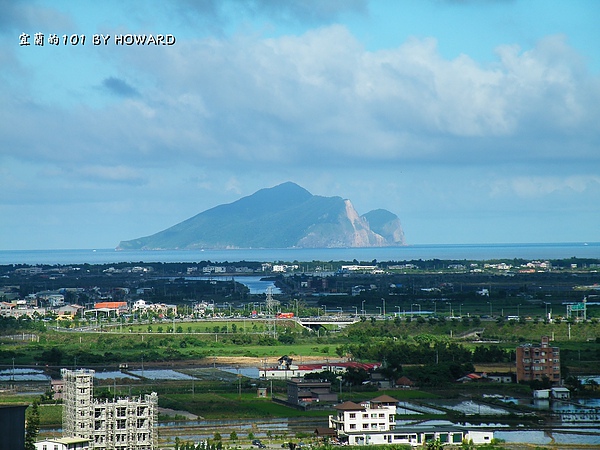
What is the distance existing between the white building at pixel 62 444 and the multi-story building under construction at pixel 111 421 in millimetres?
734

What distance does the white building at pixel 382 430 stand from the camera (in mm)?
24969

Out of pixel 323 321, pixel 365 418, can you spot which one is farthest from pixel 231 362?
pixel 365 418

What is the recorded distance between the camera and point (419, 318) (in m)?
57.5

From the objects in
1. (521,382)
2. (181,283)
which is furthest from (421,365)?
(181,283)

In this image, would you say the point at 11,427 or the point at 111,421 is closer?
the point at 11,427

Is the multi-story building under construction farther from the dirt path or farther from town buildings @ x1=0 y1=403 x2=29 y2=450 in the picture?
the dirt path

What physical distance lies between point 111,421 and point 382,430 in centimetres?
686

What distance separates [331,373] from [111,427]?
50.5 feet

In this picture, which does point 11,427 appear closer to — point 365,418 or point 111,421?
point 111,421

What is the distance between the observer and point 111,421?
22.1m

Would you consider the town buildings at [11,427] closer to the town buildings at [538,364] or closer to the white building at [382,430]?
the white building at [382,430]

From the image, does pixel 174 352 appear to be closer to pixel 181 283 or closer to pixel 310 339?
pixel 310 339

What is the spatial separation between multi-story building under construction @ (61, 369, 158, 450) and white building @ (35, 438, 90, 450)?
0.73 m

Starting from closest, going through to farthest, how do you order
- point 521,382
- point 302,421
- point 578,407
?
point 302,421 < point 578,407 < point 521,382
